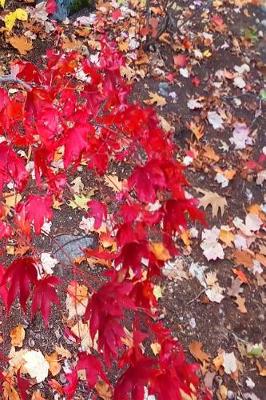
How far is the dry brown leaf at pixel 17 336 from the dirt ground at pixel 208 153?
29 mm

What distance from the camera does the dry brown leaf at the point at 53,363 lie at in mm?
2900

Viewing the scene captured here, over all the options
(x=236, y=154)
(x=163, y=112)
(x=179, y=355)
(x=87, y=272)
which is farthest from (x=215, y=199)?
(x=179, y=355)

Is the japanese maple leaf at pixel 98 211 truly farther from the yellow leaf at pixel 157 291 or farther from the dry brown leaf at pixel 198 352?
the dry brown leaf at pixel 198 352

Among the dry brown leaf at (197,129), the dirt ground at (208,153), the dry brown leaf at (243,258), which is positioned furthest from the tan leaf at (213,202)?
the dry brown leaf at (197,129)

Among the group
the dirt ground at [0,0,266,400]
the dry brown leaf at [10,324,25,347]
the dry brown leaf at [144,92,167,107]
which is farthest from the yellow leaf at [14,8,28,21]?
the dry brown leaf at [10,324,25,347]

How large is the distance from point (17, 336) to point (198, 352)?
112cm

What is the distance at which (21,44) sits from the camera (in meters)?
4.54

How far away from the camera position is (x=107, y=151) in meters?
2.89

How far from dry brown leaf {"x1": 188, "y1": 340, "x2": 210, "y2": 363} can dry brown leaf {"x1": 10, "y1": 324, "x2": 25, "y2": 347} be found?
1.04 metres

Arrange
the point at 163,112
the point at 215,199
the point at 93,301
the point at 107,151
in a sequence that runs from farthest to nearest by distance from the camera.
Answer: the point at 163,112
the point at 215,199
the point at 107,151
the point at 93,301

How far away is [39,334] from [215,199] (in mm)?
1841

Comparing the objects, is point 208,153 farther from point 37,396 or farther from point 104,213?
point 37,396

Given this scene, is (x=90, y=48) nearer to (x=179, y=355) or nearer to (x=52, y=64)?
(x=52, y=64)

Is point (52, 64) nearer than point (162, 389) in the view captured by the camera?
No
